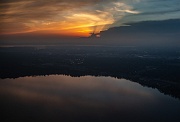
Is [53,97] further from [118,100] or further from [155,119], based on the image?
[155,119]

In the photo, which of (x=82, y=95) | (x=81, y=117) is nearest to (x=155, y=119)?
(x=81, y=117)

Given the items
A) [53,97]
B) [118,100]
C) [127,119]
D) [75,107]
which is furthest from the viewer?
[53,97]

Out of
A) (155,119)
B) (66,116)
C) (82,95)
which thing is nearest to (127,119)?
(155,119)

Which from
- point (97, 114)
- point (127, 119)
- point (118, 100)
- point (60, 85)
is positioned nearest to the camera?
point (127, 119)

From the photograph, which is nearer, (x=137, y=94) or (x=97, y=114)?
(x=97, y=114)

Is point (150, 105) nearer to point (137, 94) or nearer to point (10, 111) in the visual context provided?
point (137, 94)

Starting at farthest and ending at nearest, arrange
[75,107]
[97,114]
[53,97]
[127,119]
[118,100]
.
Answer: [53,97] → [118,100] → [75,107] → [97,114] → [127,119]
